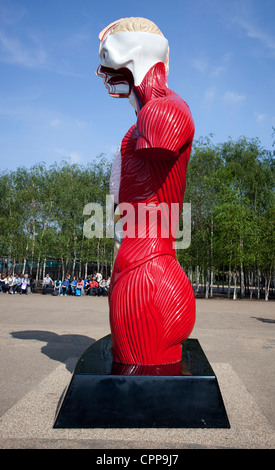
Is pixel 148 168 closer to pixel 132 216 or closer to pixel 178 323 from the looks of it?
pixel 132 216

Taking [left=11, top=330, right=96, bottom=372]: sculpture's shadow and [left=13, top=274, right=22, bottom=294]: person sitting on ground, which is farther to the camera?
[left=13, top=274, right=22, bottom=294]: person sitting on ground

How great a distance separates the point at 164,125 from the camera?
127 inches

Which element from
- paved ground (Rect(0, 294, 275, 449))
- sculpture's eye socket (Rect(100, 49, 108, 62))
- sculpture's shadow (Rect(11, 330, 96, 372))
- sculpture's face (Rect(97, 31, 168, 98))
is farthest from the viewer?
sculpture's shadow (Rect(11, 330, 96, 372))

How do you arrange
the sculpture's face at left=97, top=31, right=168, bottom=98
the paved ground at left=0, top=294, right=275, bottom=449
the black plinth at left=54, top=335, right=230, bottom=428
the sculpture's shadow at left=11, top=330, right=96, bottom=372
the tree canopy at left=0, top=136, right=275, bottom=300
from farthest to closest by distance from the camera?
1. the tree canopy at left=0, top=136, right=275, bottom=300
2. the sculpture's shadow at left=11, top=330, right=96, bottom=372
3. the sculpture's face at left=97, top=31, right=168, bottom=98
4. the black plinth at left=54, top=335, right=230, bottom=428
5. the paved ground at left=0, top=294, right=275, bottom=449

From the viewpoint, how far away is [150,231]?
12.0 ft

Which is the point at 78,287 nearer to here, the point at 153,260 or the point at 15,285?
the point at 15,285

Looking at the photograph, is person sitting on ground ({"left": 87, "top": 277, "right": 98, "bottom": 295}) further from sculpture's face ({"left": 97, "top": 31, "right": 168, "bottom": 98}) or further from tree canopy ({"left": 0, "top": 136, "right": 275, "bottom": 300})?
sculpture's face ({"left": 97, "top": 31, "right": 168, "bottom": 98})

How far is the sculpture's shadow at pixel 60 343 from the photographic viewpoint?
19.9 ft

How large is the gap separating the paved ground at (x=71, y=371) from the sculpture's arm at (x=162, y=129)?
2.35 metres

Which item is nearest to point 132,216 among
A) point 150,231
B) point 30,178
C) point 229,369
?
point 150,231

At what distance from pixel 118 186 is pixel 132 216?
416 mm

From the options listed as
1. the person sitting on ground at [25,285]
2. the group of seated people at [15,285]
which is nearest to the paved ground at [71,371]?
the person sitting on ground at [25,285]

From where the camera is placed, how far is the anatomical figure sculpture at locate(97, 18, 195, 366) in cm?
336

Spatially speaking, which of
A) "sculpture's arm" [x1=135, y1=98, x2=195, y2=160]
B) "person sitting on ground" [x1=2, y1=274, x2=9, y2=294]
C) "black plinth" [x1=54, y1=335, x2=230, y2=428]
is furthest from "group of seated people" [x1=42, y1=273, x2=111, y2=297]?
"sculpture's arm" [x1=135, y1=98, x2=195, y2=160]
